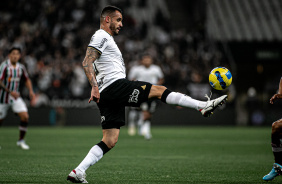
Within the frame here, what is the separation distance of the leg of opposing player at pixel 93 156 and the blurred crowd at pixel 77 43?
1511 cm

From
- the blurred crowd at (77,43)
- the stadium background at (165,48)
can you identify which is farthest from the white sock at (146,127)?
the stadium background at (165,48)

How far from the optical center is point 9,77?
1146cm

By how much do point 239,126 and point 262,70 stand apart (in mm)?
6178

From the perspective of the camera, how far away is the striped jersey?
11.4m

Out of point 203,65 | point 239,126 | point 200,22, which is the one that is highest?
point 200,22

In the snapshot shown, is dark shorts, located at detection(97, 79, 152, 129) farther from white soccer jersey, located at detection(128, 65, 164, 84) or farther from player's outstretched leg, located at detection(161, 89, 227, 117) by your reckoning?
white soccer jersey, located at detection(128, 65, 164, 84)

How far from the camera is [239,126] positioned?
80.8 feet

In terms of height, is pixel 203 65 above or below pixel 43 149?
above

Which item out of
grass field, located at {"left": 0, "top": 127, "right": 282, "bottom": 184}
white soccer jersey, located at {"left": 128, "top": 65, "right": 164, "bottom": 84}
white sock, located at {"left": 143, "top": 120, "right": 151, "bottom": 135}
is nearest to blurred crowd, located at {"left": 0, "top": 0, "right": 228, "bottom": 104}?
white soccer jersey, located at {"left": 128, "top": 65, "right": 164, "bottom": 84}

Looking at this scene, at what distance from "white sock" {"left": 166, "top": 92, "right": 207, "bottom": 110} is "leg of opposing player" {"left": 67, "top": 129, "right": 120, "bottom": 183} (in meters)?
0.92

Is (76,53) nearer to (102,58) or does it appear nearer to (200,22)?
(200,22)

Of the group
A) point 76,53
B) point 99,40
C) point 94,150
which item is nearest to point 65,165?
point 94,150

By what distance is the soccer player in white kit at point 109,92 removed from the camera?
19.7 ft

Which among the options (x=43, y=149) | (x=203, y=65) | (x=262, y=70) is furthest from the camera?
(x=262, y=70)
